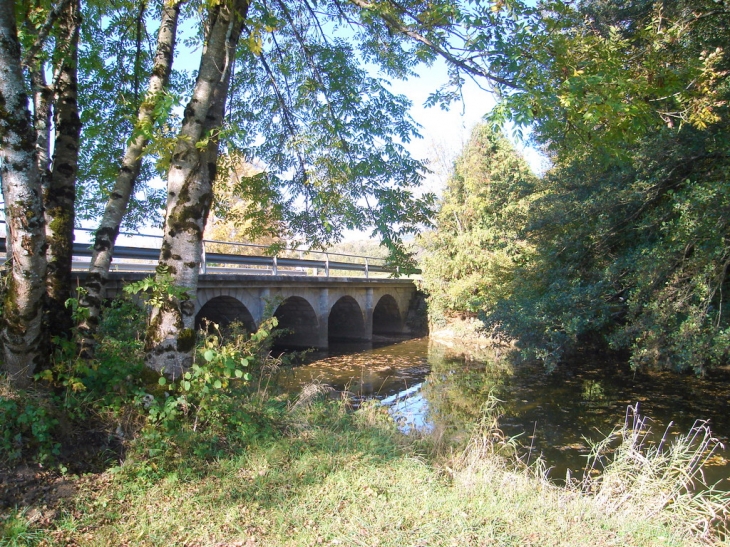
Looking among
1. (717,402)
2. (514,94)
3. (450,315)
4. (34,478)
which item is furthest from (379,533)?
(450,315)

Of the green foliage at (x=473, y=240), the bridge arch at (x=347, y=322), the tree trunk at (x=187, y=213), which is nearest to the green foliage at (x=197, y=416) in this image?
the tree trunk at (x=187, y=213)

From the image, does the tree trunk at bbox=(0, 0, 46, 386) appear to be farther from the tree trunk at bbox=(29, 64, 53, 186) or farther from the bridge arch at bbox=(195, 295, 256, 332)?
the bridge arch at bbox=(195, 295, 256, 332)

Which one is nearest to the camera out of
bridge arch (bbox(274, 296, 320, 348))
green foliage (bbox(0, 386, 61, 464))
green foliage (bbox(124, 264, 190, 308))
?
A: green foliage (bbox(0, 386, 61, 464))

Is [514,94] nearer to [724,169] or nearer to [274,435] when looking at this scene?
[274,435]

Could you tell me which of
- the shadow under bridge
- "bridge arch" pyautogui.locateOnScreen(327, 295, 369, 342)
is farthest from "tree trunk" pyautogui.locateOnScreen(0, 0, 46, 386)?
"bridge arch" pyautogui.locateOnScreen(327, 295, 369, 342)

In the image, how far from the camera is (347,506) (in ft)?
10.2

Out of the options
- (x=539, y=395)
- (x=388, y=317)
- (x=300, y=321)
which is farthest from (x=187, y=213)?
(x=388, y=317)

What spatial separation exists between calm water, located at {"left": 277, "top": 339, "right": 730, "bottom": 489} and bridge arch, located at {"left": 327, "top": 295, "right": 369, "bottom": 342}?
473 cm

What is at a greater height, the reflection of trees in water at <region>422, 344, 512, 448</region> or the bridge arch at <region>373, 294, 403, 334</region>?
the bridge arch at <region>373, 294, 403, 334</region>

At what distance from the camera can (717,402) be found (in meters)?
9.29

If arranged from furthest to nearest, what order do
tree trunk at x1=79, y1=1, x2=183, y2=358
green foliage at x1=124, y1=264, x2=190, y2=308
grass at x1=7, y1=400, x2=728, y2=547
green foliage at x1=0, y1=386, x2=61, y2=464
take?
tree trunk at x1=79, y1=1, x2=183, y2=358 < green foliage at x1=124, y1=264, x2=190, y2=308 < green foliage at x1=0, y1=386, x2=61, y2=464 < grass at x1=7, y1=400, x2=728, y2=547

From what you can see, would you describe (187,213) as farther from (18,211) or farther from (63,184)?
(63,184)

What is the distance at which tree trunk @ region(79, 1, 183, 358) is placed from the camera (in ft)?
13.8

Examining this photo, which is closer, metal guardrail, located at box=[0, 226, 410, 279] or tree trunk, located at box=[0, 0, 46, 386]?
tree trunk, located at box=[0, 0, 46, 386]
